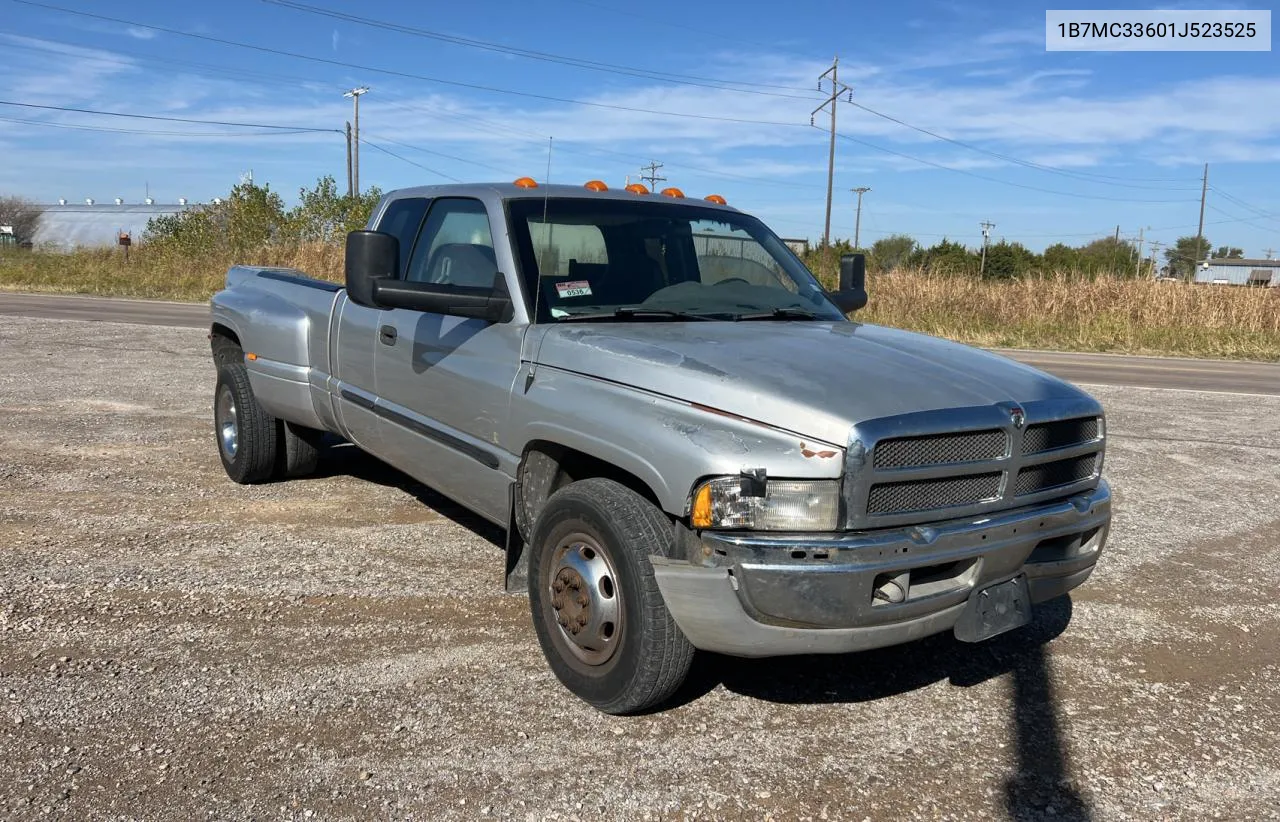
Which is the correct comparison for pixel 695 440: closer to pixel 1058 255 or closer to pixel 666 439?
pixel 666 439

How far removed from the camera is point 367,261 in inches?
158

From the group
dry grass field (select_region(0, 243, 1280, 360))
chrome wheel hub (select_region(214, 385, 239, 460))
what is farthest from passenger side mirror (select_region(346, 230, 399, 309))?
dry grass field (select_region(0, 243, 1280, 360))

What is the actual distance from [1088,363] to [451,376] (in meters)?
15.3

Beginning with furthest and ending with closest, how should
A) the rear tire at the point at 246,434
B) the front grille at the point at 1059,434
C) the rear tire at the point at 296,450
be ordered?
the rear tire at the point at 296,450
the rear tire at the point at 246,434
the front grille at the point at 1059,434

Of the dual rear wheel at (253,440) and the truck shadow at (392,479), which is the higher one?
the dual rear wheel at (253,440)

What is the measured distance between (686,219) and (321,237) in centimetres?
3165

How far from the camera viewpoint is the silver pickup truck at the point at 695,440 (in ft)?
9.78

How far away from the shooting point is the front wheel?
319 centimetres

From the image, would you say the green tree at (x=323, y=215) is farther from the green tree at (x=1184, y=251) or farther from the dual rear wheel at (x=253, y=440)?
the green tree at (x=1184, y=251)

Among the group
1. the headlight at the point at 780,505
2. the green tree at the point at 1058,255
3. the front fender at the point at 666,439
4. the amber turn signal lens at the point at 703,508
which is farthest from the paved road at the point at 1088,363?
the green tree at the point at 1058,255

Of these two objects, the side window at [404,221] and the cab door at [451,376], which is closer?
the cab door at [451,376]

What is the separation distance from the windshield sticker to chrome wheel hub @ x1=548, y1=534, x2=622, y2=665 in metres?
1.09

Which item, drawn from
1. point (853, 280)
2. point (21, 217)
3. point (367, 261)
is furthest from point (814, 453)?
point (21, 217)

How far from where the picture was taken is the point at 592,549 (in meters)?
3.44
